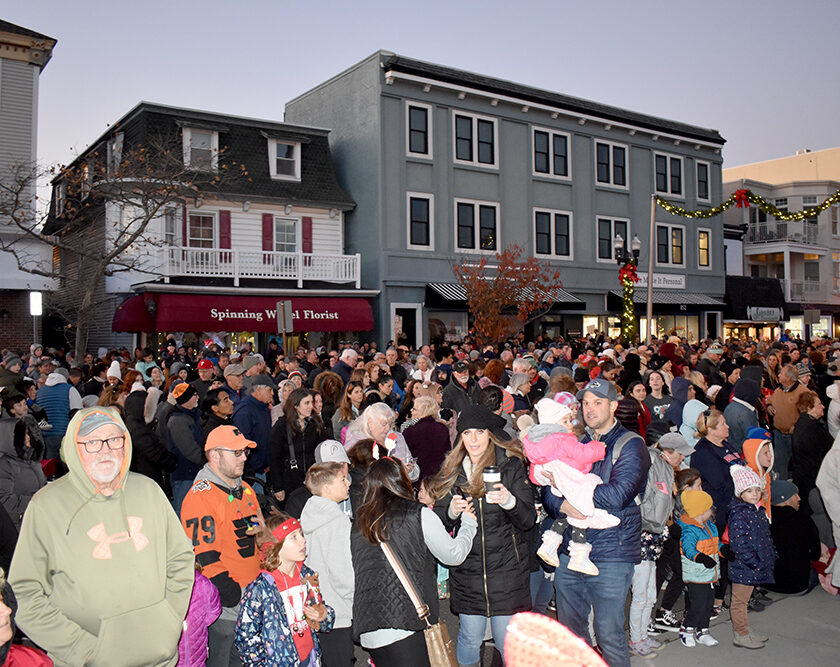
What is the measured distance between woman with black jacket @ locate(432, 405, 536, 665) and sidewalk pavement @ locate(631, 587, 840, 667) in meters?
1.71

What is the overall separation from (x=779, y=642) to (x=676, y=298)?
2734cm

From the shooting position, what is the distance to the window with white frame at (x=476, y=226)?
26.0m

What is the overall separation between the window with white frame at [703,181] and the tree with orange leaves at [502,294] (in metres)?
12.7

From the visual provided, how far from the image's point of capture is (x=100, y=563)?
3.14 m

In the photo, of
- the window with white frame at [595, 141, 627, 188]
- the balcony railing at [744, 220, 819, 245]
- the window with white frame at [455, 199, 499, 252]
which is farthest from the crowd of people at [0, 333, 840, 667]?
the balcony railing at [744, 220, 819, 245]

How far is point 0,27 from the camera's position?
941 inches

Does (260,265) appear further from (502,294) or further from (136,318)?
(502,294)

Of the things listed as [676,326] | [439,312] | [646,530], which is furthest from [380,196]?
[646,530]

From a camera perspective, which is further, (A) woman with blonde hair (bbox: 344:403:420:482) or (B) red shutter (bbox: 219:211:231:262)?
(B) red shutter (bbox: 219:211:231:262)

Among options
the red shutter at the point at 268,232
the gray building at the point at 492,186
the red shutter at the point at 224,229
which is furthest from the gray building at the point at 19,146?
the gray building at the point at 492,186

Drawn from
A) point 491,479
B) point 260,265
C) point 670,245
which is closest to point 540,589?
point 491,479

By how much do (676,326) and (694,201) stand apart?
6.08m

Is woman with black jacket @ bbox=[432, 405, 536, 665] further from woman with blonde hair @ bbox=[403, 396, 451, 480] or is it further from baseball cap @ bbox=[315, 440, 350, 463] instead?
woman with blonde hair @ bbox=[403, 396, 451, 480]

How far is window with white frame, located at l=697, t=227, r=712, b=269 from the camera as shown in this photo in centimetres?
3362
